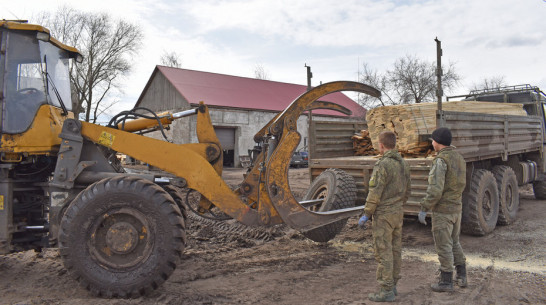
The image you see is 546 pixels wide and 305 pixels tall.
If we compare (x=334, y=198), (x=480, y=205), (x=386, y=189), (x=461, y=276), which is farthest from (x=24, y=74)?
(x=480, y=205)

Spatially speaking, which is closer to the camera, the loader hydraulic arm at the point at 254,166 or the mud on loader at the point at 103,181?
the mud on loader at the point at 103,181

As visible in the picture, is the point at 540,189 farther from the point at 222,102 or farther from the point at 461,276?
the point at 222,102

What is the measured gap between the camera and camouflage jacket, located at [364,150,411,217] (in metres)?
4.08

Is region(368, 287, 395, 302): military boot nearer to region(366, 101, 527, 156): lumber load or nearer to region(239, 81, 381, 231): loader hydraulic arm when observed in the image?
region(239, 81, 381, 231): loader hydraulic arm

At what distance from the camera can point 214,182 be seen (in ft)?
14.6

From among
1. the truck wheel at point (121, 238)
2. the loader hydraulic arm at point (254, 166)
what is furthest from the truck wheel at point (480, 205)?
the truck wheel at point (121, 238)

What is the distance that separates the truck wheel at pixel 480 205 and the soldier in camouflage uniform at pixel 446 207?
7.50ft

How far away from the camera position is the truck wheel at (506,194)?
293 inches

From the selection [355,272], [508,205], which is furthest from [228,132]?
[355,272]

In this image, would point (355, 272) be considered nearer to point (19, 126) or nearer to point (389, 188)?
point (389, 188)

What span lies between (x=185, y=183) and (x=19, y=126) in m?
1.87

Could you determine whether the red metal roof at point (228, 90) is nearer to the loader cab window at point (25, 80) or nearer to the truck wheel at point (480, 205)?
the truck wheel at point (480, 205)

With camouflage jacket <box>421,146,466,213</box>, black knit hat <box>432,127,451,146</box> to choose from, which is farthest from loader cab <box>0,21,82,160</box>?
black knit hat <box>432,127,451,146</box>

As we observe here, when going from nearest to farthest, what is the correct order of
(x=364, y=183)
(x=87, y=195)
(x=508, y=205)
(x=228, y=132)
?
(x=87, y=195) → (x=364, y=183) → (x=508, y=205) → (x=228, y=132)
